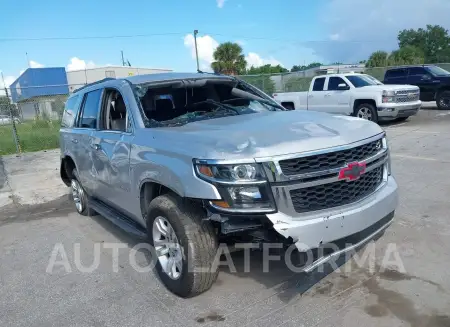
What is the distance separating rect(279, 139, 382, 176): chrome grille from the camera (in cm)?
281

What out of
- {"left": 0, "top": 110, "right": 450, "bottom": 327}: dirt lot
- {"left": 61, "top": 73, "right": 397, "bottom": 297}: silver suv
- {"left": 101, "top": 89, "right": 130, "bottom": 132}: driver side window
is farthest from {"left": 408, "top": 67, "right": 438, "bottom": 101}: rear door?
{"left": 101, "top": 89, "right": 130, "bottom": 132}: driver side window

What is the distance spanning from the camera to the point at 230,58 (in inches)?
1655

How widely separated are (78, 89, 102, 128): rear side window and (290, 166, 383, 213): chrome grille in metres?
2.82

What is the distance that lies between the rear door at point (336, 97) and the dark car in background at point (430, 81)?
5339 millimetres

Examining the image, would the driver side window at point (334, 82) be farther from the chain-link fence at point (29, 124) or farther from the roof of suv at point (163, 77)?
the chain-link fence at point (29, 124)

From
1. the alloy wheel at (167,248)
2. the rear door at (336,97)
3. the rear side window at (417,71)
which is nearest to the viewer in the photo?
the alloy wheel at (167,248)

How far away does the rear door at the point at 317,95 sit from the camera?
13969 millimetres

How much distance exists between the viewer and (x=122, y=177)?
3.95m

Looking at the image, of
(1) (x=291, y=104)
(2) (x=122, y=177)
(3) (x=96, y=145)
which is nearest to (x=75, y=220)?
(3) (x=96, y=145)

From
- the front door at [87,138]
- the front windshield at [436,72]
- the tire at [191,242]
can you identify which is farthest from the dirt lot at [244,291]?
the front windshield at [436,72]

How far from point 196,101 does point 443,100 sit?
600 inches

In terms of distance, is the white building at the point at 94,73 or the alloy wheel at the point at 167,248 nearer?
the alloy wheel at the point at 167,248

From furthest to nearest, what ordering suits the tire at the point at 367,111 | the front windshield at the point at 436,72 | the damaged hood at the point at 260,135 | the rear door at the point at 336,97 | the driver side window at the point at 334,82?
the front windshield at the point at 436,72, the driver side window at the point at 334,82, the rear door at the point at 336,97, the tire at the point at 367,111, the damaged hood at the point at 260,135

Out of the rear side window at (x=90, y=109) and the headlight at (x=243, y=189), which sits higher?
the rear side window at (x=90, y=109)
